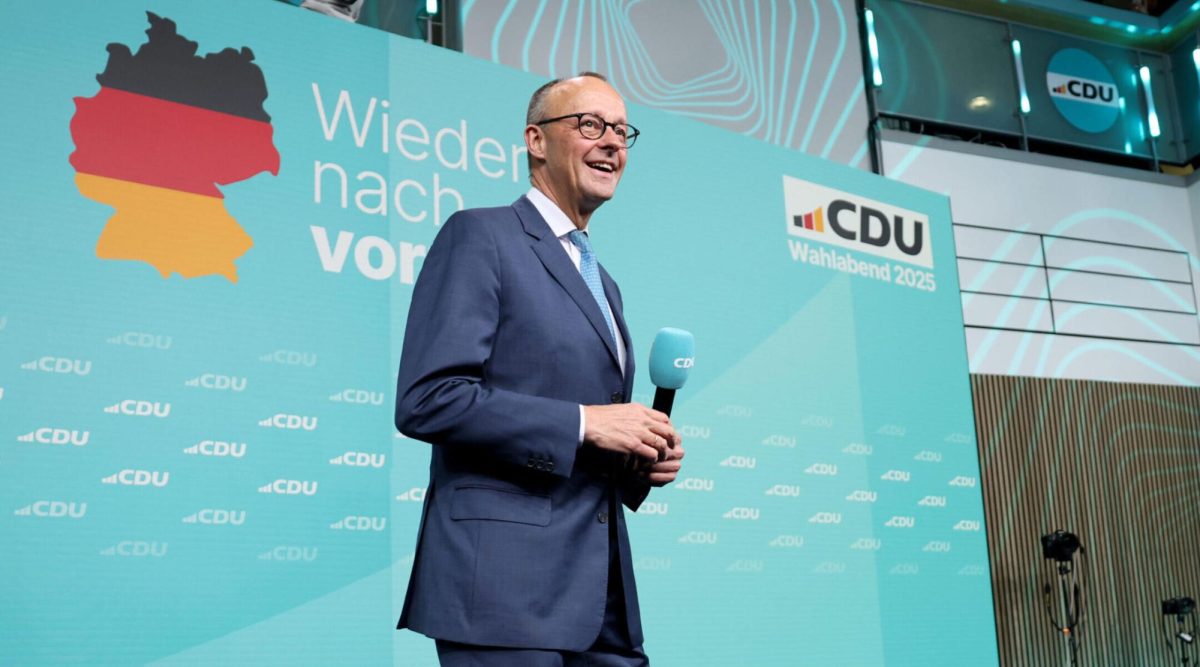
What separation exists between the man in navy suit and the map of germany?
82.0 inches

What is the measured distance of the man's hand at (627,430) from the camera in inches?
58.8

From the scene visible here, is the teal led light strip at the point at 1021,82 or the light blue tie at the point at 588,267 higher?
the teal led light strip at the point at 1021,82

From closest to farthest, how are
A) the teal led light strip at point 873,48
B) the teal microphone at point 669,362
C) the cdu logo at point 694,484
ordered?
the teal microphone at point 669,362
the cdu logo at point 694,484
the teal led light strip at point 873,48

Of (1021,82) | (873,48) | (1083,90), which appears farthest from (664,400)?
(1083,90)

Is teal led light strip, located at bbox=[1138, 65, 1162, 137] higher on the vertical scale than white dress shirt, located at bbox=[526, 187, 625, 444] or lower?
higher

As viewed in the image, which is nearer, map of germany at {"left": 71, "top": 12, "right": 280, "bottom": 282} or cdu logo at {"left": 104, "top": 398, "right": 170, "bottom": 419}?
cdu logo at {"left": 104, "top": 398, "right": 170, "bottom": 419}

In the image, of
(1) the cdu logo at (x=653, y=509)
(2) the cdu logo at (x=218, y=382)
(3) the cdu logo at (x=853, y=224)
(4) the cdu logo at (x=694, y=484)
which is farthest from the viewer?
(3) the cdu logo at (x=853, y=224)

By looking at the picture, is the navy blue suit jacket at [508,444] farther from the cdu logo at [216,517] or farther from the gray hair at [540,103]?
the cdu logo at [216,517]

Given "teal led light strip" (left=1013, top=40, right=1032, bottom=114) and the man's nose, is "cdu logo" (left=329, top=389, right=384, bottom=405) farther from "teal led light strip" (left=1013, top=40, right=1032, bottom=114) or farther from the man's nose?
"teal led light strip" (left=1013, top=40, right=1032, bottom=114)

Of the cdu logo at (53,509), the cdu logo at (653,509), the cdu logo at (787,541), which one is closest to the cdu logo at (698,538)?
the cdu logo at (653,509)

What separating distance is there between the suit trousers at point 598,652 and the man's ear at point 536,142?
1.89 ft

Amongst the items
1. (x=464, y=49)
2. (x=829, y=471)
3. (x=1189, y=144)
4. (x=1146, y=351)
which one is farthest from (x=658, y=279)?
(x=1189, y=144)

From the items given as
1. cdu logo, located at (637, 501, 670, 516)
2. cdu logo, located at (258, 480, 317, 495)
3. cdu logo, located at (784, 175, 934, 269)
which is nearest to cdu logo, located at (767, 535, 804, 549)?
cdu logo, located at (637, 501, 670, 516)

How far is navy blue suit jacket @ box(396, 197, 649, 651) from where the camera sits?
147 centimetres
